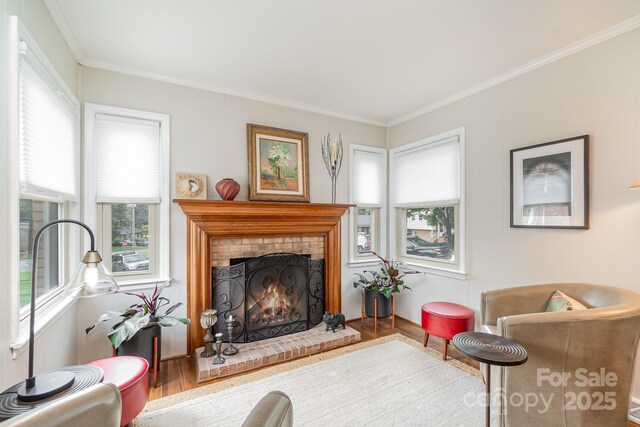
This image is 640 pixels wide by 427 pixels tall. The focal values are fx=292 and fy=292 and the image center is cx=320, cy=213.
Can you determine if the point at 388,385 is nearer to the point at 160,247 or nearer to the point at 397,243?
the point at 397,243

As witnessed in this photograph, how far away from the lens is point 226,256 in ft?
9.64

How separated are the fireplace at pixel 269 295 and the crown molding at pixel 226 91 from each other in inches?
67.6

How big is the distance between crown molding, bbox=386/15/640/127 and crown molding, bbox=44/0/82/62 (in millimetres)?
3373

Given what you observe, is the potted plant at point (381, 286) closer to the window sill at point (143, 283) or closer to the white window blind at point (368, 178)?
the white window blind at point (368, 178)

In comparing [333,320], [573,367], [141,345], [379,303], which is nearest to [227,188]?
[141,345]

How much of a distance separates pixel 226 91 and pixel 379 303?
2952mm

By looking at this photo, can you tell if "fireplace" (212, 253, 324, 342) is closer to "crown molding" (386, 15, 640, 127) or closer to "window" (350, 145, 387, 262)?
"window" (350, 145, 387, 262)

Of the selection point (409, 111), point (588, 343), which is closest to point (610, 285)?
point (588, 343)

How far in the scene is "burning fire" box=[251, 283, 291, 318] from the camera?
307 cm

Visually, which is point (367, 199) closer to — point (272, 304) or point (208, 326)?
point (272, 304)

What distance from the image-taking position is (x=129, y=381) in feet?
5.53

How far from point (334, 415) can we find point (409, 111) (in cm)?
332

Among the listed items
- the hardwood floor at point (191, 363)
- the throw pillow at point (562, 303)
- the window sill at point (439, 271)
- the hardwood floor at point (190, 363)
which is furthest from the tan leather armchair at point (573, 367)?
the window sill at point (439, 271)

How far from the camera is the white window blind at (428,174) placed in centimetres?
327
